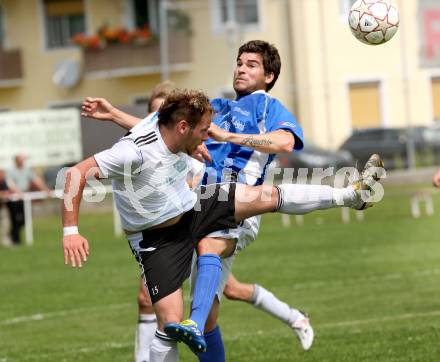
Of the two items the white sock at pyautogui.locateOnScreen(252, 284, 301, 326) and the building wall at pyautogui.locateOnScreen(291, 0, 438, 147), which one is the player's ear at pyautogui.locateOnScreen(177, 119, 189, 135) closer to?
the white sock at pyautogui.locateOnScreen(252, 284, 301, 326)

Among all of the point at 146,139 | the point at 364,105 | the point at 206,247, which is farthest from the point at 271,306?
the point at 364,105

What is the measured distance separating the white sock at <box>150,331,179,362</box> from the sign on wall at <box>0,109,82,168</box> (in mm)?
17508

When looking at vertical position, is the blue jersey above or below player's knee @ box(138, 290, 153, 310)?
above

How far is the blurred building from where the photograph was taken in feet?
103

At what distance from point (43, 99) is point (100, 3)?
12.8 ft

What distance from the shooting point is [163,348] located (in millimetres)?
6750

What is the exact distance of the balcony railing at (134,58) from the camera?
3506 centimetres

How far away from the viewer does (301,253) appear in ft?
55.4

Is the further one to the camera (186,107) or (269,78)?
(269,78)

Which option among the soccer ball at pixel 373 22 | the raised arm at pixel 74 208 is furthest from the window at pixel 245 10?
the raised arm at pixel 74 208

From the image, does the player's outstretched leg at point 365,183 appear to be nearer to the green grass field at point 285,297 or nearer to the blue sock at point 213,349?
the blue sock at point 213,349

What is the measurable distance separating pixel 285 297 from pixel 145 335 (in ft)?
14.9

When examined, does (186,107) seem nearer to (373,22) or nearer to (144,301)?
(144,301)

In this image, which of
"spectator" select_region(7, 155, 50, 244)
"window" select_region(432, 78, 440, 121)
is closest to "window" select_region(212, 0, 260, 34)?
"window" select_region(432, 78, 440, 121)
